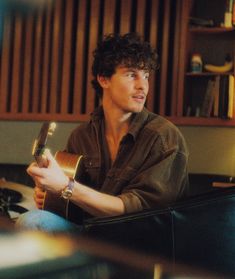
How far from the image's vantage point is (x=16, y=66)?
3.87m

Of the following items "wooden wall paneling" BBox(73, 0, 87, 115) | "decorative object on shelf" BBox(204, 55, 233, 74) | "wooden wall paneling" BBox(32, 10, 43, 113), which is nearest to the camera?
"decorative object on shelf" BBox(204, 55, 233, 74)

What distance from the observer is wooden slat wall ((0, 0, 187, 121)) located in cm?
360

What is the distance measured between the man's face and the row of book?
141 centimetres

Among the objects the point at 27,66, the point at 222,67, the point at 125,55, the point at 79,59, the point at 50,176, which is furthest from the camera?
the point at 27,66

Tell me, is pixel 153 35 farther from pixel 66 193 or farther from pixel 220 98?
pixel 66 193

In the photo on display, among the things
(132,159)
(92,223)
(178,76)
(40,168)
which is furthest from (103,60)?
(178,76)

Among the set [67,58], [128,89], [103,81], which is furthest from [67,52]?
[128,89]

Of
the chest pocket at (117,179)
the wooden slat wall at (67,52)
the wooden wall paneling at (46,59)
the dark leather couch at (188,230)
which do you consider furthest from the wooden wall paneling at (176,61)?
the dark leather couch at (188,230)

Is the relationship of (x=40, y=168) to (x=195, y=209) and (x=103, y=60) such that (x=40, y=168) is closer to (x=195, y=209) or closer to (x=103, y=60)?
(x=195, y=209)

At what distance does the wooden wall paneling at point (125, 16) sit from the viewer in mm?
3646

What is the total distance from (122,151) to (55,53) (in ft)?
6.97

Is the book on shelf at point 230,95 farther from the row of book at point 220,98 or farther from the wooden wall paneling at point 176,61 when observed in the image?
the wooden wall paneling at point 176,61

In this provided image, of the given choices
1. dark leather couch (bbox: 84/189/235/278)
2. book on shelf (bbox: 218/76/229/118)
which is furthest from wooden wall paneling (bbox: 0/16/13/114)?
dark leather couch (bbox: 84/189/235/278)

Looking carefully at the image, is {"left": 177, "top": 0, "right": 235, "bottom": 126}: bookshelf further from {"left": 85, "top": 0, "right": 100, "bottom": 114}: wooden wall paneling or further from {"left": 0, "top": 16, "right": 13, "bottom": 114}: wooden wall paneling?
{"left": 0, "top": 16, "right": 13, "bottom": 114}: wooden wall paneling
